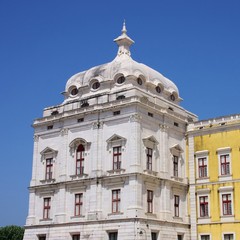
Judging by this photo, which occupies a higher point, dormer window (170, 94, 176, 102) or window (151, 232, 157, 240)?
dormer window (170, 94, 176, 102)

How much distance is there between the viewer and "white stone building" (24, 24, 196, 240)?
141 ft

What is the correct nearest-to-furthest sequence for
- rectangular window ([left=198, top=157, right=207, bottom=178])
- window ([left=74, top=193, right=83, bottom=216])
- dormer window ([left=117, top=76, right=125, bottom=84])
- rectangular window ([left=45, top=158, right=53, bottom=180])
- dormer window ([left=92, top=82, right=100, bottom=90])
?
window ([left=74, top=193, right=83, bottom=216]) → rectangular window ([left=198, top=157, right=207, bottom=178]) → rectangular window ([left=45, top=158, right=53, bottom=180]) → dormer window ([left=117, top=76, right=125, bottom=84]) → dormer window ([left=92, top=82, right=100, bottom=90])

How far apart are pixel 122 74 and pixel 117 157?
353 inches

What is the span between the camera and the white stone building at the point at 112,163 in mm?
42906

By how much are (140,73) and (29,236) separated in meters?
18.9

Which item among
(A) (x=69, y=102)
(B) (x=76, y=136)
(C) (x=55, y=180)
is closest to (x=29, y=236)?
(C) (x=55, y=180)

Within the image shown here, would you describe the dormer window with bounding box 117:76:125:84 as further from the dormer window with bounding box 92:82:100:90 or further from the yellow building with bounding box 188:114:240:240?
the yellow building with bounding box 188:114:240:240

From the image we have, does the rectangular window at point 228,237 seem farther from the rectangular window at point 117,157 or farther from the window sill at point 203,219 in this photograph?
the rectangular window at point 117,157

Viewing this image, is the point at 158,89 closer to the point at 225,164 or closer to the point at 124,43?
the point at 124,43

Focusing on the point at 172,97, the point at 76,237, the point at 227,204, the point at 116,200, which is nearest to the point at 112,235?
the point at 116,200

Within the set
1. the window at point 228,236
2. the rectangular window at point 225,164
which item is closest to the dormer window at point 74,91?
the rectangular window at point 225,164

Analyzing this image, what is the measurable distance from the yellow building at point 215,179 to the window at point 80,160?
10.3 meters

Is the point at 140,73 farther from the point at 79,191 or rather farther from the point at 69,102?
the point at 79,191

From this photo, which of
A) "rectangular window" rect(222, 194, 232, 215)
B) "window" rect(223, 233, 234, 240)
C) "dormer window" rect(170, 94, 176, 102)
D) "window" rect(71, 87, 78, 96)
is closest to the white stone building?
"window" rect(71, 87, 78, 96)
